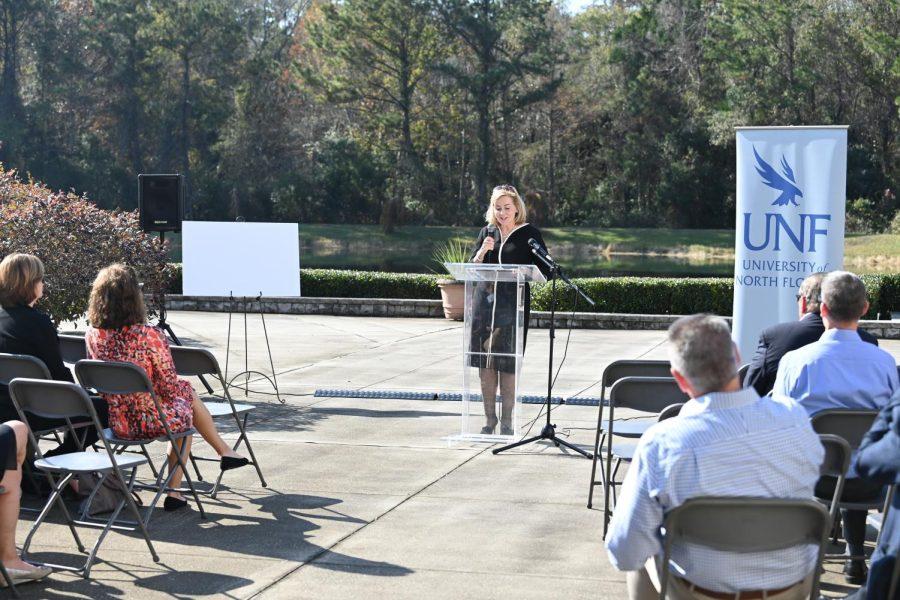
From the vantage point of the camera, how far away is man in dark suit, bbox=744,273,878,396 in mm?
5105

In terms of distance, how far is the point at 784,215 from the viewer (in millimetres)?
8047

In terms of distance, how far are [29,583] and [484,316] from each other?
356 cm

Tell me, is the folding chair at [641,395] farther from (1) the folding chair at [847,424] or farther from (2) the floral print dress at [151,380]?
(2) the floral print dress at [151,380]

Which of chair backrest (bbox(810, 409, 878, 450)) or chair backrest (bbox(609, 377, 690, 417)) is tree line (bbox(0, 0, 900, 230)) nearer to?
chair backrest (bbox(609, 377, 690, 417))

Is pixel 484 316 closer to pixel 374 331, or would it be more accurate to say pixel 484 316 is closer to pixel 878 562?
pixel 878 562

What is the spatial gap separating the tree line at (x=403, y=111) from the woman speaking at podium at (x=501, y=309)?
4420cm

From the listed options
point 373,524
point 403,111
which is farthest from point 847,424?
point 403,111

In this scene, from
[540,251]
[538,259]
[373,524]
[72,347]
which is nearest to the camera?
[373,524]

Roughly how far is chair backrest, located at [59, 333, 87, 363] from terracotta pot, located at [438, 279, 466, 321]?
10443mm

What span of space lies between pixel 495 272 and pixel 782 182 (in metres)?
2.48

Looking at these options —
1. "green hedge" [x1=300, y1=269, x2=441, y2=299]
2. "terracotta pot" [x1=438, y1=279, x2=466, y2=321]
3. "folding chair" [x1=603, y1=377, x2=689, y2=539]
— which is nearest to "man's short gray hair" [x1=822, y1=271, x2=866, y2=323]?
"folding chair" [x1=603, y1=377, x2=689, y2=539]

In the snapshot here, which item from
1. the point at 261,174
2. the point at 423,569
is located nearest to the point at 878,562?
the point at 423,569

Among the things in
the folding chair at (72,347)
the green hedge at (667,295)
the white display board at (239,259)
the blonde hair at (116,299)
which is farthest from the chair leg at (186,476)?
the green hedge at (667,295)

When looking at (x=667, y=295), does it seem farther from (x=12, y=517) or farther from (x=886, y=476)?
(x=886, y=476)
